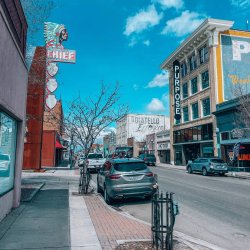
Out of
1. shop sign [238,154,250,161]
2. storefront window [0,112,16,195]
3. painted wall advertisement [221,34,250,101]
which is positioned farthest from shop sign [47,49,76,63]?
storefront window [0,112,16,195]

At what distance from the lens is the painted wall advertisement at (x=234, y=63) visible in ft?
107

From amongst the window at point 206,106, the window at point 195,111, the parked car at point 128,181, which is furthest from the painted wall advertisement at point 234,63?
the parked car at point 128,181

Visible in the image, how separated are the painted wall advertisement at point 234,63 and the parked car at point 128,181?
24.8 metres

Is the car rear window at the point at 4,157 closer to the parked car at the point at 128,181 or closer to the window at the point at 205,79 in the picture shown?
the parked car at the point at 128,181

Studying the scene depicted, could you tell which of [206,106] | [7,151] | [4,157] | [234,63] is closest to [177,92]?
[206,106]

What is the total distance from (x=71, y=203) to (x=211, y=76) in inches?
1067

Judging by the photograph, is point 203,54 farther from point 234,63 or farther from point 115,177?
point 115,177

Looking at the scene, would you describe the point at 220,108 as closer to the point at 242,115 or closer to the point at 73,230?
the point at 242,115

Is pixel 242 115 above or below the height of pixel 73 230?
above

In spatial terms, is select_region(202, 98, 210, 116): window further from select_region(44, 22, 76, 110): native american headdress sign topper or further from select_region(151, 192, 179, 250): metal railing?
select_region(151, 192, 179, 250): metal railing

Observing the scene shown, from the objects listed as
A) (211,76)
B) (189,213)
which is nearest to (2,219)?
(189,213)

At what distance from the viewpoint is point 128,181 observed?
34.2ft

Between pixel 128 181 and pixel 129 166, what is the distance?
2.20 ft

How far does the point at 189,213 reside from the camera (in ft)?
29.6
